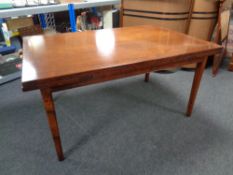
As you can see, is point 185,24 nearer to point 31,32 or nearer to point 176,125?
point 176,125

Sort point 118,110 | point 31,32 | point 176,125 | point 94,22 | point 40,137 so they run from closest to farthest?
point 40,137 < point 176,125 < point 118,110 < point 31,32 < point 94,22

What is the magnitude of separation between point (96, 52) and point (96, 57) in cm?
8

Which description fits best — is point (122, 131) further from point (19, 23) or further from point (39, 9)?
point (19, 23)

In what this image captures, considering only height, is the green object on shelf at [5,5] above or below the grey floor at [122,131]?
above

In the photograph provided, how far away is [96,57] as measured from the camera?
98cm

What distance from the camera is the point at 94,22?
8.32 feet

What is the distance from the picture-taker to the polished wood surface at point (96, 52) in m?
0.83

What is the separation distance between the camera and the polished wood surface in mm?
825

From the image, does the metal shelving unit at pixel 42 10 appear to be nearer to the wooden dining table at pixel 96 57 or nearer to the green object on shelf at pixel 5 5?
the green object on shelf at pixel 5 5

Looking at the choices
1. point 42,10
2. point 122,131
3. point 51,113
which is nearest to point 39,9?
point 42,10

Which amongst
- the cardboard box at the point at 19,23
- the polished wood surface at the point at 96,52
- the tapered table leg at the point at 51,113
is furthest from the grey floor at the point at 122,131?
the cardboard box at the point at 19,23

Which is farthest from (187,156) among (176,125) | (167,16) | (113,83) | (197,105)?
(167,16)

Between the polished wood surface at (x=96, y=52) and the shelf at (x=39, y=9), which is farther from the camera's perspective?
the shelf at (x=39, y=9)

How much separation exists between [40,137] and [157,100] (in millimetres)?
1034
